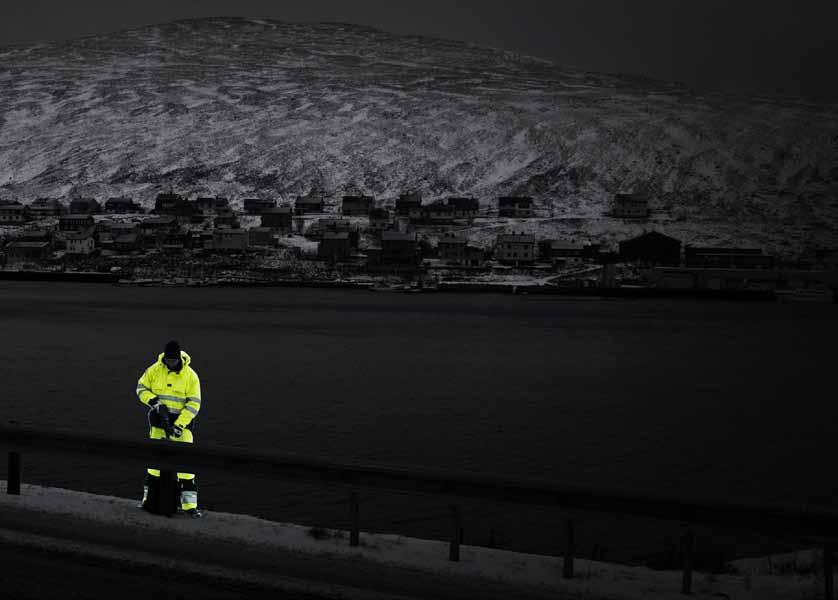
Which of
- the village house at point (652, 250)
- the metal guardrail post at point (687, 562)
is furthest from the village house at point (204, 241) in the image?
the metal guardrail post at point (687, 562)

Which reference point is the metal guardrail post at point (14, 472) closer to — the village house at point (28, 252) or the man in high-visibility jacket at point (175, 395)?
the man in high-visibility jacket at point (175, 395)

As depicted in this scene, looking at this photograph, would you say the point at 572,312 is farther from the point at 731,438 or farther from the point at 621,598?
the point at 621,598

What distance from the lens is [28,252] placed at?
183 m

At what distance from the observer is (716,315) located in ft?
368

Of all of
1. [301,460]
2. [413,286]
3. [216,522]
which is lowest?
[413,286]

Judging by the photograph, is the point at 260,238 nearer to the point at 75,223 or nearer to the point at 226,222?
the point at 226,222

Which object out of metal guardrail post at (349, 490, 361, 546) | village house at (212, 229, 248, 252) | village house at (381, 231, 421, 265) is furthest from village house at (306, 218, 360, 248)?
metal guardrail post at (349, 490, 361, 546)

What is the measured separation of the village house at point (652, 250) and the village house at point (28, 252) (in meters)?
99.4

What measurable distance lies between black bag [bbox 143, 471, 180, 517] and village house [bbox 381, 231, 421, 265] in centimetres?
14975

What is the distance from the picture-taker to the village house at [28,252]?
596 feet

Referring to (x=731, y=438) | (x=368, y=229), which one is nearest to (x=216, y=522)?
(x=731, y=438)

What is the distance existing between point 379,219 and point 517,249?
4196 cm

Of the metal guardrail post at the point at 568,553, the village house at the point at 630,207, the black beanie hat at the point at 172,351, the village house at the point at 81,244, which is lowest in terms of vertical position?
the village house at the point at 81,244

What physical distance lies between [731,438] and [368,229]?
158309mm
